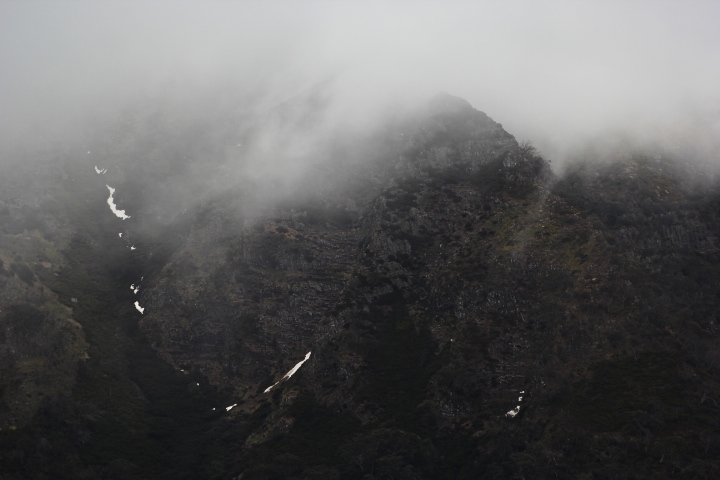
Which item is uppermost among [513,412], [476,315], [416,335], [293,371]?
[293,371]

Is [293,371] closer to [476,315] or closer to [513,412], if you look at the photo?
[476,315]

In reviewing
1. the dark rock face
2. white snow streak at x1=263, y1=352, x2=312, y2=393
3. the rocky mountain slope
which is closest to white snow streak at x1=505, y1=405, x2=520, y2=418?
the dark rock face

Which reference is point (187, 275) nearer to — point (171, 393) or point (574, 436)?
point (171, 393)

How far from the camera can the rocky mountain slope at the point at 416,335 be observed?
122 m

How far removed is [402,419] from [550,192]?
8191cm

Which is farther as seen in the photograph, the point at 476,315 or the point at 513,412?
the point at 476,315

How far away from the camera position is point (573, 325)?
138 metres

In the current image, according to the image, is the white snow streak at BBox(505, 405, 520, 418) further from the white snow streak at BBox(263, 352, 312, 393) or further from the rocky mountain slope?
the white snow streak at BBox(263, 352, 312, 393)

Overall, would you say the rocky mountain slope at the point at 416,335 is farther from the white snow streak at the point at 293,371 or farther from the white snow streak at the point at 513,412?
the white snow streak at the point at 293,371

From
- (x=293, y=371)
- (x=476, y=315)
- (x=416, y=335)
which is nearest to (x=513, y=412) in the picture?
(x=476, y=315)

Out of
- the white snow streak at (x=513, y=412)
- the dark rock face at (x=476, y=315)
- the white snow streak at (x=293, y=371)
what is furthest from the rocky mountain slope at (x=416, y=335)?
the white snow streak at (x=293, y=371)

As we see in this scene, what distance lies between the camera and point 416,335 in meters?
156

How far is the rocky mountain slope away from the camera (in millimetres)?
121625

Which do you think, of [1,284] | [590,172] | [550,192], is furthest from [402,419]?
[1,284]
